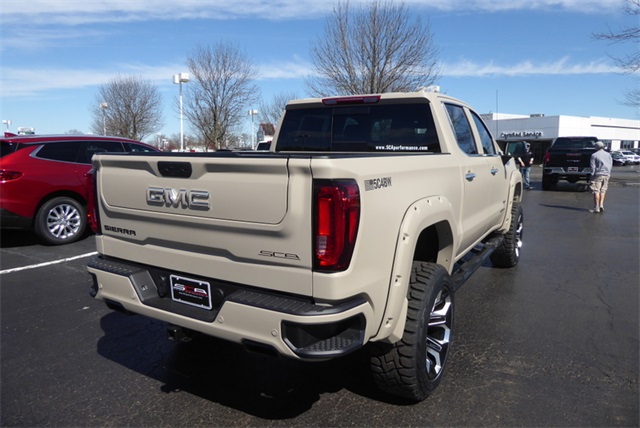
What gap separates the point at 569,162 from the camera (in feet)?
55.5

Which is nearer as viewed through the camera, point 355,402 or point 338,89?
point 355,402

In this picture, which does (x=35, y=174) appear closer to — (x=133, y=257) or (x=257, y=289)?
(x=133, y=257)

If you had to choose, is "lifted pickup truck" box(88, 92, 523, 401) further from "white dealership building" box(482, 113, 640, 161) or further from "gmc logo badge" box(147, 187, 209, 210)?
"white dealership building" box(482, 113, 640, 161)

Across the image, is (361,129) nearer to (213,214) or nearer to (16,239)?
(213,214)

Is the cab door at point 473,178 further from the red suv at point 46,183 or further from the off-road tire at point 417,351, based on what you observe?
the red suv at point 46,183

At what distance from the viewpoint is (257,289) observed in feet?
8.15

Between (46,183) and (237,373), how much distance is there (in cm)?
571

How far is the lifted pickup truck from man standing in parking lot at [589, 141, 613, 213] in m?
9.51

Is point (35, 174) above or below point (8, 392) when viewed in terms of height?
above

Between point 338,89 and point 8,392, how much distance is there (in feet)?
53.7

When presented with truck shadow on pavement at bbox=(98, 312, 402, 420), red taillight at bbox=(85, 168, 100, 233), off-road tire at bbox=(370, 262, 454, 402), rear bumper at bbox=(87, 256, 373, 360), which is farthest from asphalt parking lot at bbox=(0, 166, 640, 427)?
red taillight at bbox=(85, 168, 100, 233)

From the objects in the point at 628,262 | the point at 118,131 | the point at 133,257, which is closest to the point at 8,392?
the point at 133,257

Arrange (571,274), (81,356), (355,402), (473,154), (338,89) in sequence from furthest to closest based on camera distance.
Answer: (338,89)
(571,274)
(473,154)
(81,356)
(355,402)

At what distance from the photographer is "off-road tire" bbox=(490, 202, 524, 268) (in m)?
5.89
